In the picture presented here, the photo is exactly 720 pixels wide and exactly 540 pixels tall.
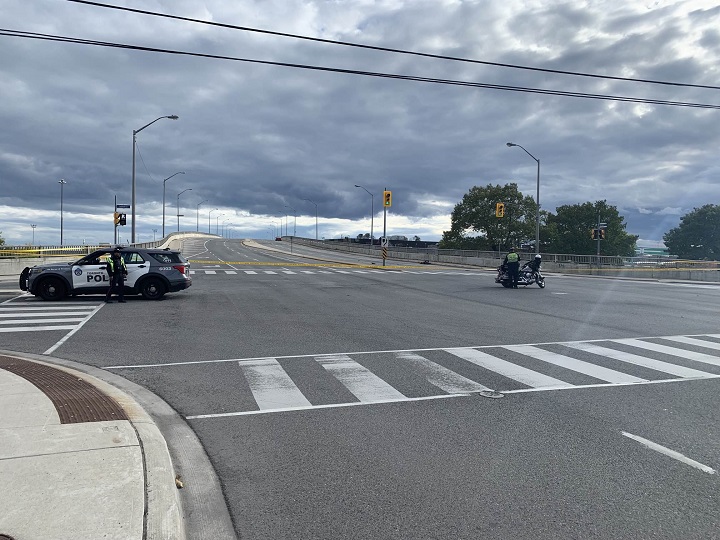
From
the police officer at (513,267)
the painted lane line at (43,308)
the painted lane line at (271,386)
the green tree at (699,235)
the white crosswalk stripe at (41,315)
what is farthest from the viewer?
the green tree at (699,235)

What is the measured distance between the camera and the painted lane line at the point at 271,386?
6999mm

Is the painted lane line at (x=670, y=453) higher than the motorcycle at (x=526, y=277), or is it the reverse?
the motorcycle at (x=526, y=277)

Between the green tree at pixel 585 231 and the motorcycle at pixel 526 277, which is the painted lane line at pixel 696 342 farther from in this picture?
the green tree at pixel 585 231

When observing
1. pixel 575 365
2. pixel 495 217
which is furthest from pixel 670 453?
pixel 495 217

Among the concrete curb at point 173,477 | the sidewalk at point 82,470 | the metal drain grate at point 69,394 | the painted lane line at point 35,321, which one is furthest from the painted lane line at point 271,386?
the painted lane line at point 35,321

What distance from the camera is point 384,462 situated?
16.7 ft

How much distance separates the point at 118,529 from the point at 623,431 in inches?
191

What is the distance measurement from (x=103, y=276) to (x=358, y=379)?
13.1 metres

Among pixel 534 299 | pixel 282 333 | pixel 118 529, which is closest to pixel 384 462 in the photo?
pixel 118 529

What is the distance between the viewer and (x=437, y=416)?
6.46 meters

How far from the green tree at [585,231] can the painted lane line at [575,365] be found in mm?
77143

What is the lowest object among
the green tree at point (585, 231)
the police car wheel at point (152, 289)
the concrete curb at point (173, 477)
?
the concrete curb at point (173, 477)

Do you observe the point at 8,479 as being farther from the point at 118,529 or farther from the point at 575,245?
the point at 575,245

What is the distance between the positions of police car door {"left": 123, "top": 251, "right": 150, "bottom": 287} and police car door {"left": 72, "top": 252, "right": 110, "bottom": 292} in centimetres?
65
